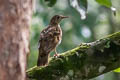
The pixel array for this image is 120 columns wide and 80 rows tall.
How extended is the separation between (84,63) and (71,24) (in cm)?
882

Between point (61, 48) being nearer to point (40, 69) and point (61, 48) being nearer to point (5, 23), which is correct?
point (40, 69)

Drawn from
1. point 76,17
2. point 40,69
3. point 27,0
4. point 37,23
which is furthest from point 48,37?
point 37,23

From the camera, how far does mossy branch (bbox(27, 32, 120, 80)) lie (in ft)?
20.4

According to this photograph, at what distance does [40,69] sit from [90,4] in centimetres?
998

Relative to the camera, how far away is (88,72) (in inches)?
244

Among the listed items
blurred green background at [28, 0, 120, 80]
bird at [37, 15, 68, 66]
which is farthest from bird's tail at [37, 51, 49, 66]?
blurred green background at [28, 0, 120, 80]

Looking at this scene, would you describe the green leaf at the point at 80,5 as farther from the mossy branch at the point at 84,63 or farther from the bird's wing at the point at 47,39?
the bird's wing at the point at 47,39

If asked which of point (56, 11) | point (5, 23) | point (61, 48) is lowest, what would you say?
point (61, 48)

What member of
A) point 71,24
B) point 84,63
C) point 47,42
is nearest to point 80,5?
point 84,63

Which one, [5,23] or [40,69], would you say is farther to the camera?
[40,69]

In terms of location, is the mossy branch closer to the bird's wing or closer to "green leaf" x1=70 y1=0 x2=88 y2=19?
"green leaf" x1=70 y1=0 x2=88 y2=19

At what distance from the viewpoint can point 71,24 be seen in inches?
594

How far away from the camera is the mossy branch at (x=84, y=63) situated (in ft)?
20.4

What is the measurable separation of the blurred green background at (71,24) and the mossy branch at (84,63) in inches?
279
